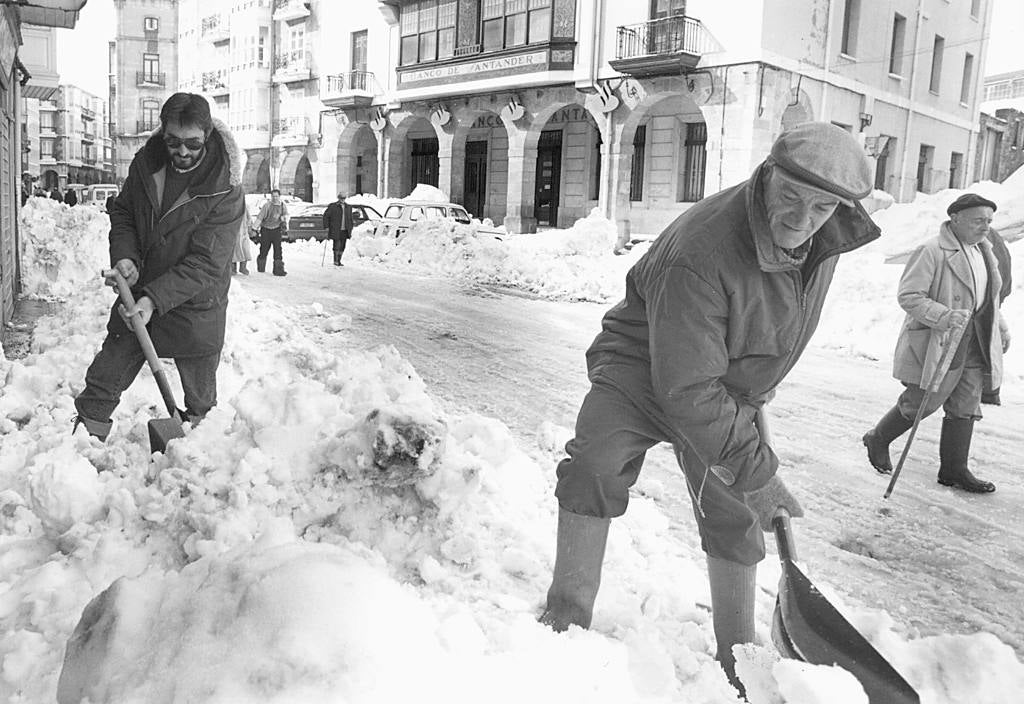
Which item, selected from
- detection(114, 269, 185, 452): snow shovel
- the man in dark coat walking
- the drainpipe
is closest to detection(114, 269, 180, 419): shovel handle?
detection(114, 269, 185, 452): snow shovel

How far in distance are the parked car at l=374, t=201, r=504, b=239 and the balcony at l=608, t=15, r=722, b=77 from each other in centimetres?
519

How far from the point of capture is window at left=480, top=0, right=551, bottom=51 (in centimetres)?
2310

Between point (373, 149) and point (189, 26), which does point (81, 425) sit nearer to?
point (373, 149)

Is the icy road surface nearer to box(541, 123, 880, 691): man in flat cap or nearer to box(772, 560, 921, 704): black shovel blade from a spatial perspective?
box(772, 560, 921, 704): black shovel blade

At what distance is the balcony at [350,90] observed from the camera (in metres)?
29.5

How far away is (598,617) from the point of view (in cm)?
295

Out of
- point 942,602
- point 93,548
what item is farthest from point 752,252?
point 93,548

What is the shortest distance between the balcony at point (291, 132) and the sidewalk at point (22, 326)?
2419 centimetres

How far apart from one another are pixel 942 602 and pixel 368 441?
231cm

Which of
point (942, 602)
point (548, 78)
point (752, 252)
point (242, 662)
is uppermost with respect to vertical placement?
point (548, 78)

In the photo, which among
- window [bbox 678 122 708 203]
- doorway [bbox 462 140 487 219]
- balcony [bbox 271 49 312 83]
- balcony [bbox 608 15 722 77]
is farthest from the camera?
balcony [bbox 271 49 312 83]

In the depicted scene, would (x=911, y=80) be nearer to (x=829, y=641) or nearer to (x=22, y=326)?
(x=22, y=326)

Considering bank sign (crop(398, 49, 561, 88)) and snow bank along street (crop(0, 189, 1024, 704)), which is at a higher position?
bank sign (crop(398, 49, 561, 88))

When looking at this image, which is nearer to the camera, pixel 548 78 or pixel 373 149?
pixel 548 78
